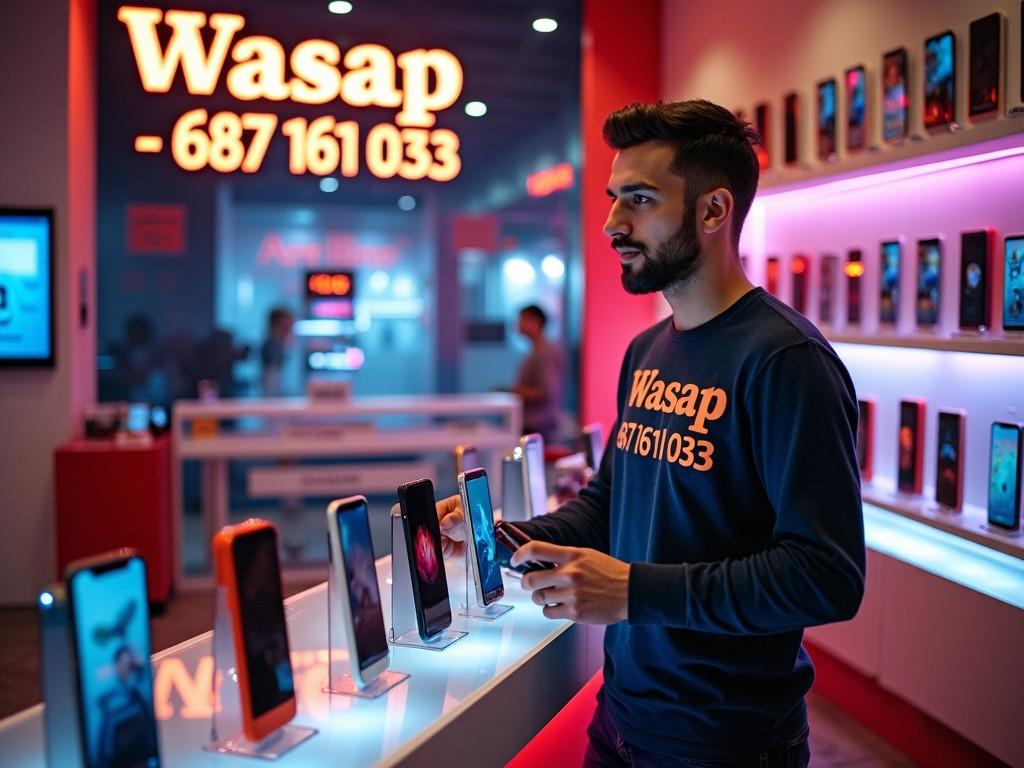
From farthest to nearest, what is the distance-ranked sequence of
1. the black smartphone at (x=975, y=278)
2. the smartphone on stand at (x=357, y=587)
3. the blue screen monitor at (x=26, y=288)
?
the blue screen monitor at (x=26, y=288)
the black smartphone at (x=975, y=278)
the smartphone on stand at (x=357, y=587)

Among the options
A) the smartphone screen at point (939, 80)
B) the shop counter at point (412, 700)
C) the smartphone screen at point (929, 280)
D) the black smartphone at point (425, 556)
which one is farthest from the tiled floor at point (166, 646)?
the smartphone screen at point (939, 80)

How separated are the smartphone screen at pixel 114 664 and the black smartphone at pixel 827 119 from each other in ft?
Result: 11.1

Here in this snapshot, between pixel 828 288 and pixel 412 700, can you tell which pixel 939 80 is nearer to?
pixel 828 288

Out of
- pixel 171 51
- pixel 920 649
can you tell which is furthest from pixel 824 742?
pixel 171 51

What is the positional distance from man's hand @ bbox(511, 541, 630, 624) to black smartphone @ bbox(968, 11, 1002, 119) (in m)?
2.23

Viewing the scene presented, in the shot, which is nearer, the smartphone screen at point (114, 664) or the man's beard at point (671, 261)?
the smartphone screen at point (114, 664)

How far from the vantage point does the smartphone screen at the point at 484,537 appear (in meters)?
1.88

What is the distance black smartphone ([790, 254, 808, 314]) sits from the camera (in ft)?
13.6

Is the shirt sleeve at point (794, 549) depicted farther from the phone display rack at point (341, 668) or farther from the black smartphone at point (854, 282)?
the black smartphone at point (854, 282)

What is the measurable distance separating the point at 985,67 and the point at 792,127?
53.7 inches

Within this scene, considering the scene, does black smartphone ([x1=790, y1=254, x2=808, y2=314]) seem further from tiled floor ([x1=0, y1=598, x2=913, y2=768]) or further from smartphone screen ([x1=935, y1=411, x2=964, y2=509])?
tiled floor ([x1=0, y1=598, x2=913, y2=768])

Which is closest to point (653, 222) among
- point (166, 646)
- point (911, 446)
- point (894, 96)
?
point (911, 446)

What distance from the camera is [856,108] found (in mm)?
3711

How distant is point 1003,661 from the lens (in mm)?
2697
